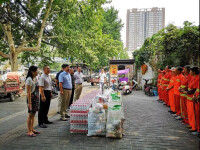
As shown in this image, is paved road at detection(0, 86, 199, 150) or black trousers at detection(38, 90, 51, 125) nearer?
paved road at detection(0, 86, 199, 150)

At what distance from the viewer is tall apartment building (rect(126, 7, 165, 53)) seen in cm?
10350

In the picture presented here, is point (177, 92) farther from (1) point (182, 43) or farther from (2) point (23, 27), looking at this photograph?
(2) point (23, 27)

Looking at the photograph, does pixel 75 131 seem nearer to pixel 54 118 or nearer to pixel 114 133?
pixel 114 133

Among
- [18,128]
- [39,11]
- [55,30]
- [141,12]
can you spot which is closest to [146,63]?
[55,30]

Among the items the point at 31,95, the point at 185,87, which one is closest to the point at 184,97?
the point at 185,87

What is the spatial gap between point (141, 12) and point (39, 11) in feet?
341

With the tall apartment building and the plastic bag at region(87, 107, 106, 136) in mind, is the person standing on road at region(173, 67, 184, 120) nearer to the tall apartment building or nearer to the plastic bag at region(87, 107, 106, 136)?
the plastic bag at region(87, 107, 106, 136)

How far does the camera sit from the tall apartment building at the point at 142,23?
10350 centimetres

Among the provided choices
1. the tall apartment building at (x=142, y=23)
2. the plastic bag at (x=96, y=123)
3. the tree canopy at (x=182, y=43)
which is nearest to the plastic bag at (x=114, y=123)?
the plastic bag at (x=96, y=123)

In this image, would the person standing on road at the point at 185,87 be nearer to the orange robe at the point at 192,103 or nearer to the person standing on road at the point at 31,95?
the orange robe at the point at 192,103

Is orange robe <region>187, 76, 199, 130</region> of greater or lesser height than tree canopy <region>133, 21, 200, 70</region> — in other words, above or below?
below

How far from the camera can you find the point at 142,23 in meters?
112

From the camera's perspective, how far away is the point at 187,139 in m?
4.14

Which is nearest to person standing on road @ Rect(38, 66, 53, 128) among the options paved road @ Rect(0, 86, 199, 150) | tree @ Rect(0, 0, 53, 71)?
paved road @ Rect(0, 86, 199, 150)
